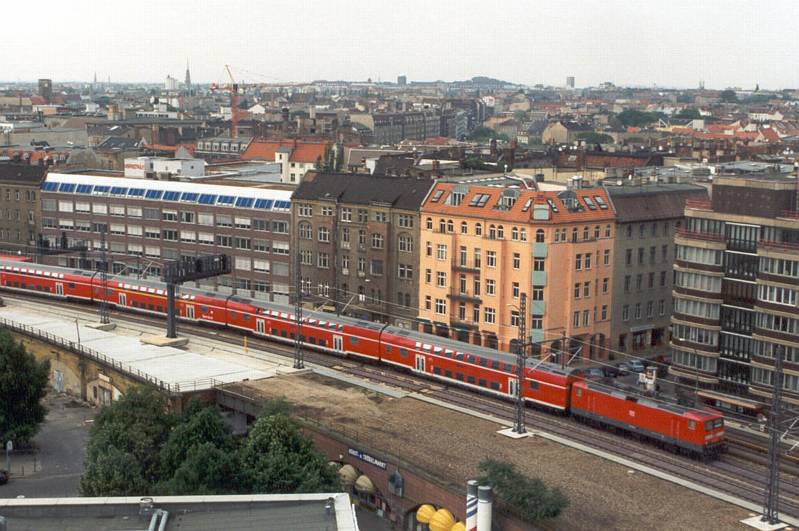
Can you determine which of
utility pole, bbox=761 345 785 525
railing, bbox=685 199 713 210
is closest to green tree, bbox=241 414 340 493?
utility pole, bbox=761 345 785 525

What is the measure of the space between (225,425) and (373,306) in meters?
39.9

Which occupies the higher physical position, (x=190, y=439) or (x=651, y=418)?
(x=190, y=439)

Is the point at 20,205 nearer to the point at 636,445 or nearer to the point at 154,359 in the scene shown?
the point at 154,359

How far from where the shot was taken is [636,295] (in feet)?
295

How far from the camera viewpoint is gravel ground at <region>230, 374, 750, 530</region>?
49.8 meters

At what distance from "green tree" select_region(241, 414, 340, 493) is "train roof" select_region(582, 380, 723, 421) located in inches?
718

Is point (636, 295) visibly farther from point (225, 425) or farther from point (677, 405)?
point (225, 425)

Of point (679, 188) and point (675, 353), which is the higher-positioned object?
point (679, 188)

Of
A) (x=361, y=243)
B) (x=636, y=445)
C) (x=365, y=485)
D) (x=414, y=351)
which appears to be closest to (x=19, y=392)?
(x=365, y=485)

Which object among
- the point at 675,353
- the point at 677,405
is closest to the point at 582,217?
the point at 675,353

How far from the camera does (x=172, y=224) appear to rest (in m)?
116

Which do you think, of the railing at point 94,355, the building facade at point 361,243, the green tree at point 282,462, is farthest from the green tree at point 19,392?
the building facade at point 361,243

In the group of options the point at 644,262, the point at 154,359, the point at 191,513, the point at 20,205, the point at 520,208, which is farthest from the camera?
the point at 20,205

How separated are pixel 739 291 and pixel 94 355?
46530mm
